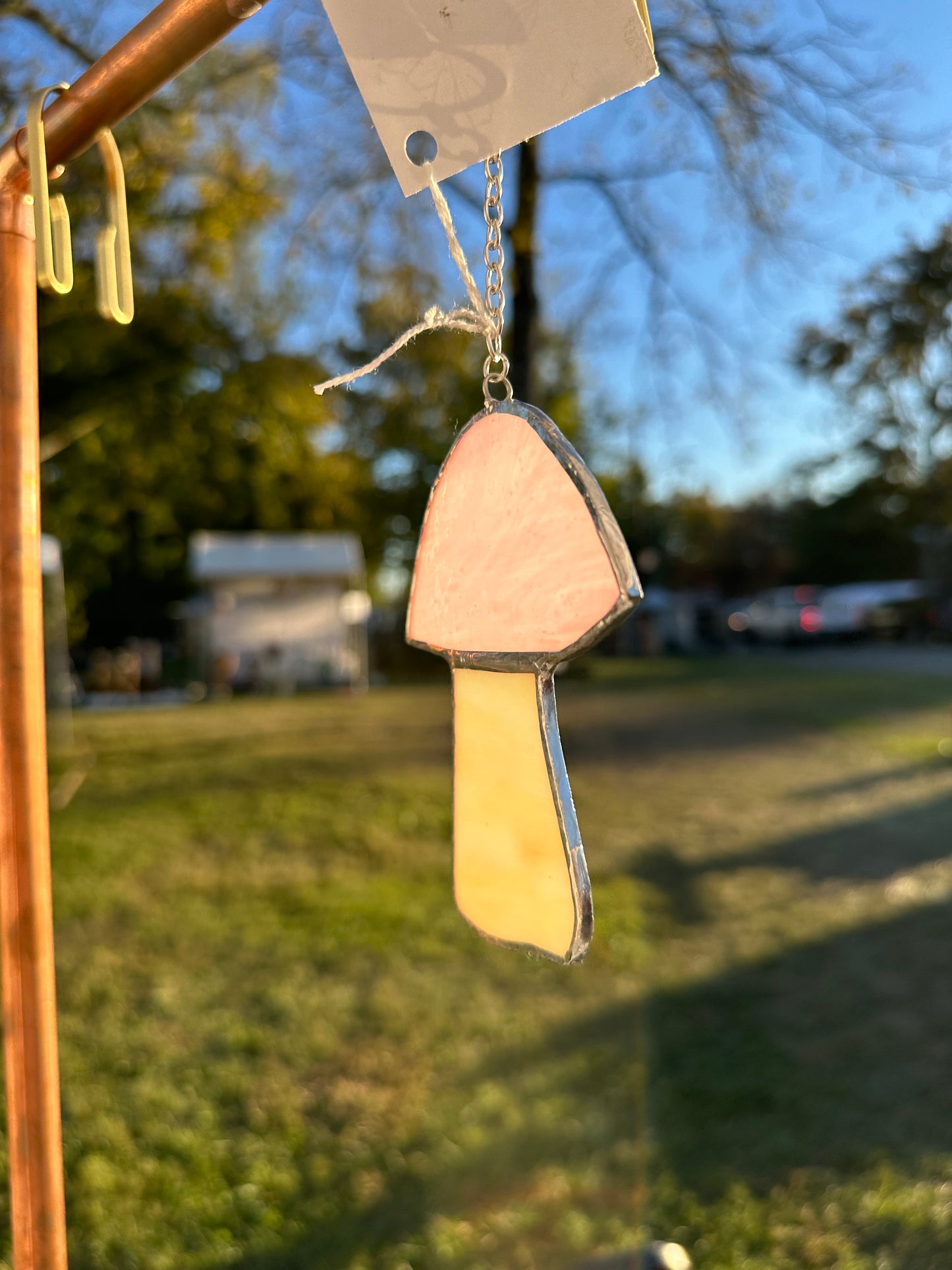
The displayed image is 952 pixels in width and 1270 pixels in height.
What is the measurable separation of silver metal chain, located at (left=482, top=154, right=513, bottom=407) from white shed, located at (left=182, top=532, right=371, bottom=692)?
15392 mm

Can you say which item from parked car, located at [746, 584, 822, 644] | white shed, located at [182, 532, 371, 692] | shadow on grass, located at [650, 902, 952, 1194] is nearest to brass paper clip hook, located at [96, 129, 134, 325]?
shadow on grass, located at [650, 902, 952, 1194]

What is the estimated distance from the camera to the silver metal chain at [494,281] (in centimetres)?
67

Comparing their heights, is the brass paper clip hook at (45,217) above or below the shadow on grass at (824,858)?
above

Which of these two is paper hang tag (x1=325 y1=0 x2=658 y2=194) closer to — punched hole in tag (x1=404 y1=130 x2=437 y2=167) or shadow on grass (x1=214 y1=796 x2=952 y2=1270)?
punched hole in tag (x1=404 y1=130 x2=437 y2=167)

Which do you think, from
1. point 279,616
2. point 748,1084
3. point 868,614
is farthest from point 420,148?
point 868,614

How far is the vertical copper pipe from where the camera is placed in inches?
35.7

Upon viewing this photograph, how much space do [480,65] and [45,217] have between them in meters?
0.39

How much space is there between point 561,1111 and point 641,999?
894 millimetres

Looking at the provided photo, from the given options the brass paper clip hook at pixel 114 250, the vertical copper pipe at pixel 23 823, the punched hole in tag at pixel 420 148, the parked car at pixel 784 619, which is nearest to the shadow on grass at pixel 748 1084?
the vertical copper pipe at pixel 23 823

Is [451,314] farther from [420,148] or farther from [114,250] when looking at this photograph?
[114,250]

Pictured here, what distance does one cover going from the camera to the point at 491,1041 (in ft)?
11.6

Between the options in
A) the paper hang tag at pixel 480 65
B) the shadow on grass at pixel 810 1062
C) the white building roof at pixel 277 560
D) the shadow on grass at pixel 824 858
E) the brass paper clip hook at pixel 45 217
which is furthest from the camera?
the white building roof at pixel 277 560

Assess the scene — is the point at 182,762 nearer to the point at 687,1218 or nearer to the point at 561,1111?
the point at 561,1111

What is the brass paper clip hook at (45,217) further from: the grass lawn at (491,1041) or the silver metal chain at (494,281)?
the grass lawn at (491,1041)
